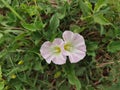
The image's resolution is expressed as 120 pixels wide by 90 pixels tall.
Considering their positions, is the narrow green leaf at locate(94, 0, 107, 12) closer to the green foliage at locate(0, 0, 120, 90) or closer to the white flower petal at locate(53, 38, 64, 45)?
the green foliage at locate(0, 0, 120, 90)

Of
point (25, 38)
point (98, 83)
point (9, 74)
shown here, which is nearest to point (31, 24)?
point (25, 38)

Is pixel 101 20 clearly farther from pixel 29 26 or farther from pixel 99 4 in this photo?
pixel 29 26

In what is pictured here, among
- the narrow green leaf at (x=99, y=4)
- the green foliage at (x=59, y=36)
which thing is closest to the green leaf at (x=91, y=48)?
the green foliage at (x=59, y=36)

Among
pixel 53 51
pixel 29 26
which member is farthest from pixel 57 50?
pixel 29 26

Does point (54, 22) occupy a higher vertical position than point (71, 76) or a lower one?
higher

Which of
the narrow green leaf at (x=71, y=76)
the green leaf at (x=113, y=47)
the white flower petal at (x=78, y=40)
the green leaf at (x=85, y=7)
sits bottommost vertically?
the narrow green leaf at (x=71, y=76)

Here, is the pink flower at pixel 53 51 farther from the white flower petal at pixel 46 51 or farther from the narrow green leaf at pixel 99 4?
the narrow green leaf at pixel 99 4

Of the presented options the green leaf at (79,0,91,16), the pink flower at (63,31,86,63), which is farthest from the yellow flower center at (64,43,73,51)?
the green leaf at (79,0,91,16)
